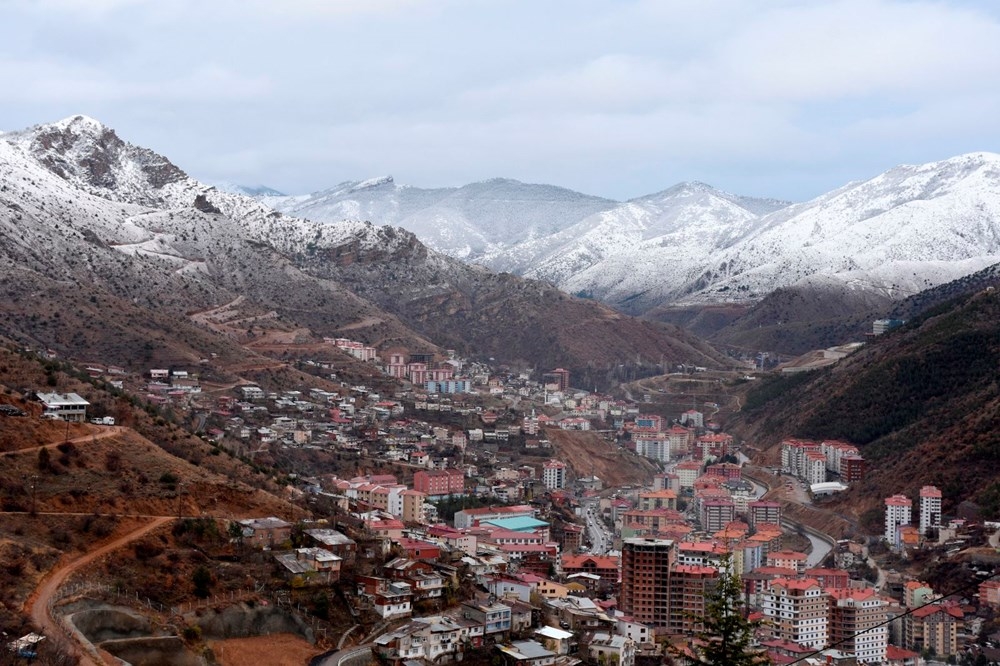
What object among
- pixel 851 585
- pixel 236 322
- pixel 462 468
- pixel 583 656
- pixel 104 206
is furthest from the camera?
pixel 104 206

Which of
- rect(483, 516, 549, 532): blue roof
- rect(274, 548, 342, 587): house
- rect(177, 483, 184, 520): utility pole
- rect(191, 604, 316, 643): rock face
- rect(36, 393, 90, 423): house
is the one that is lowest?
rect(483, 516, 549, 532): blue roof

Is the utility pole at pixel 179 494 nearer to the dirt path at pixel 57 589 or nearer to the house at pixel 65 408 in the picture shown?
the dirt path at pixel 57 589

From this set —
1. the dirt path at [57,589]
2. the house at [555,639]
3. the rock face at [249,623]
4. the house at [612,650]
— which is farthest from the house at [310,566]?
the house at [612,650]

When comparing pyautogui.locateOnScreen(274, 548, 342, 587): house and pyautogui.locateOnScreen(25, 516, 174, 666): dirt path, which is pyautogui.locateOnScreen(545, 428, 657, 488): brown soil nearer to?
pyautogui.locateOnScreen(274, 548, 342, 587): house

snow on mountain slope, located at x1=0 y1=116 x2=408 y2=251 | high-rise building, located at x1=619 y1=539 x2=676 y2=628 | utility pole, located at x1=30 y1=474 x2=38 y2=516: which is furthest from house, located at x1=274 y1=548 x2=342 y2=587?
snow on mountain slope, located at x1=0 y1=116 x2=408 y2=251

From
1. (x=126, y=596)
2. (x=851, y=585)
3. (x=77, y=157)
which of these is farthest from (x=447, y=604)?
(x=77, y=157)

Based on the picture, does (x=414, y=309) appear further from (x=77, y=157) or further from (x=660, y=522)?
(x=660, y=522)

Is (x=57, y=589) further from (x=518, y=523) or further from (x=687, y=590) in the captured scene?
(x=518, y=523)

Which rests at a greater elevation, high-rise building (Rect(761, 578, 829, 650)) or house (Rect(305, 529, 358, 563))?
house (Rect(305, 529, 358, 563))
